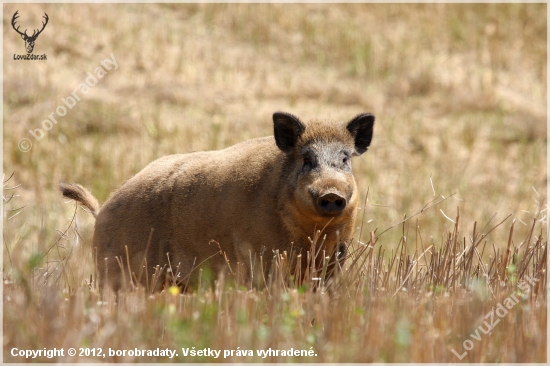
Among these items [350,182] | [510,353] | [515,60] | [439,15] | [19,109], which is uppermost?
[439,15]

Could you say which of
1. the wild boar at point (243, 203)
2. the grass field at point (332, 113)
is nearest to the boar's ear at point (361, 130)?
the wild boar at point (243, 203)

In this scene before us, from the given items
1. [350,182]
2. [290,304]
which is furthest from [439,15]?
[290,304]

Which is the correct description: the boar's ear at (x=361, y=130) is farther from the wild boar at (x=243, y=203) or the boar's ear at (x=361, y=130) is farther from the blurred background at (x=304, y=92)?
the blurred background at (x=304, y=92)

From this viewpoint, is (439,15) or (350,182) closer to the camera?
(350,182)

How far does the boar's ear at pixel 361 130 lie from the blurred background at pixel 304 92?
19.1ft

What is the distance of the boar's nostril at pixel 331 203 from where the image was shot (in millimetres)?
6320

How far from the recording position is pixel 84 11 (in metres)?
21.1

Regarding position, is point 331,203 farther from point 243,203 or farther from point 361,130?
point 361,130

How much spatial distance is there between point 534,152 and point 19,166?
11.4 metres

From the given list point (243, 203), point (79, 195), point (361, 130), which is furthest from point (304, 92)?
point (243, 203)

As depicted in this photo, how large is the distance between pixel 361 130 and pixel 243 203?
142cm

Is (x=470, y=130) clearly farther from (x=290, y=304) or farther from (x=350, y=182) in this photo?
(x=290, y=304)

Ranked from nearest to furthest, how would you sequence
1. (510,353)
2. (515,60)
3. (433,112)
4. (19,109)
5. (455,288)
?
1. (510,353)
2. (455,288)
3. (19,109)
4. (433,112)
5. (515,60)

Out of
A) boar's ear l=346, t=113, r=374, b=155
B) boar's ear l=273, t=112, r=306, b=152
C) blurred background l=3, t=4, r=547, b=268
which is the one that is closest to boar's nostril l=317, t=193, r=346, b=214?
boar's ear l=273, t=112, r=306, b=152
